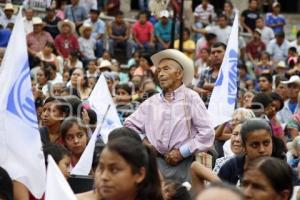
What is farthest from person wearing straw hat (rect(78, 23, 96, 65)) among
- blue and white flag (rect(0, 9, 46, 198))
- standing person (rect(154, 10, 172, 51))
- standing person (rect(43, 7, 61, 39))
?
blue and white flag (rect(0, 9, 46, 198))

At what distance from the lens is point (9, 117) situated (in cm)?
905

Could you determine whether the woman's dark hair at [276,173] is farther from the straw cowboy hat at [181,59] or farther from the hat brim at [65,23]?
the hat brim at [65,23]

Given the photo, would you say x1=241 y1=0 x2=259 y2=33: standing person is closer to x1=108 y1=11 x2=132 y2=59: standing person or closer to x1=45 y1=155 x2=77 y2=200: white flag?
x1=108 y1=11 x2=132 y2=59: standing person

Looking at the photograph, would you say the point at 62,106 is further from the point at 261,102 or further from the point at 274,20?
the point at 274,20

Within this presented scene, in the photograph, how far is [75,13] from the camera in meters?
25.2

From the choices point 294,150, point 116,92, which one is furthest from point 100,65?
point 294,150

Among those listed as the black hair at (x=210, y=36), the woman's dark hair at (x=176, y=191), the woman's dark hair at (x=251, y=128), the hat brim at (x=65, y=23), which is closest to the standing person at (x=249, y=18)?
the black hair at (x=210, y=36)

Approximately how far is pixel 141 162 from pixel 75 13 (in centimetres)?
1869

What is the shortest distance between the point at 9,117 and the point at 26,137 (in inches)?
9.4

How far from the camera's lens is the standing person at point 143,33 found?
81.2ft

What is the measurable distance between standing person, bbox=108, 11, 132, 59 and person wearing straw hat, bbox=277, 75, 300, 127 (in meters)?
8.22

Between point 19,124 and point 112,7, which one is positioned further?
point 112,7

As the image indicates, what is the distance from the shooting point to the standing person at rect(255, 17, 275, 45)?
2575 cm

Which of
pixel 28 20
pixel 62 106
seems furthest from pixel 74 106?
pixel 28 20
